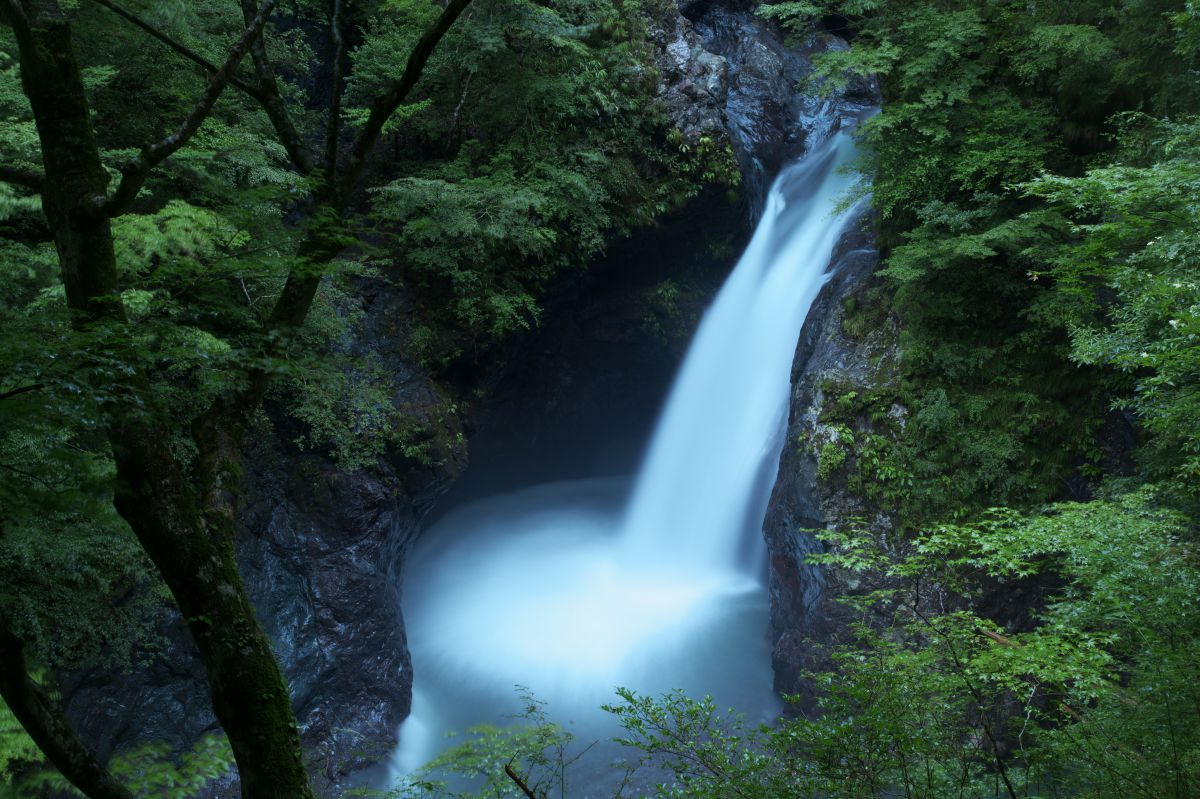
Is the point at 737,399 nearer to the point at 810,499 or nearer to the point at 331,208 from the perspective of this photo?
the point at 810,499

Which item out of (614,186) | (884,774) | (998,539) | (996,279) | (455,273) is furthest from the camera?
(614,186)

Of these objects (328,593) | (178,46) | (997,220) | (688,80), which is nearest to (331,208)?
(178,46)

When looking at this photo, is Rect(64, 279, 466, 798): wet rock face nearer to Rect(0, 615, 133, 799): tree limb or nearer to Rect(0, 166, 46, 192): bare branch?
Rect(0, 615, 133, 799): tree limb

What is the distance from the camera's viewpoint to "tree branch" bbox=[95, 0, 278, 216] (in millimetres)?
2764

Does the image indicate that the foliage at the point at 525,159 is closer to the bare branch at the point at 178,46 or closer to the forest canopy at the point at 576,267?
the forest canopy at the point at 576,267

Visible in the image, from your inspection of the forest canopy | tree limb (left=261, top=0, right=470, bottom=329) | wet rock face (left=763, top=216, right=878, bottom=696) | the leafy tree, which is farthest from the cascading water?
tree limb (left=261, top=0, right=470, bottom=329)

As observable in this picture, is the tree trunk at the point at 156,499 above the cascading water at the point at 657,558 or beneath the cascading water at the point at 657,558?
above

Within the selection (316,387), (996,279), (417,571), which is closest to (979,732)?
(996,279)

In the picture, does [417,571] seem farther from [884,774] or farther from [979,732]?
[884,774]

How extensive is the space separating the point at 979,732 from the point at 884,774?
13.5ft

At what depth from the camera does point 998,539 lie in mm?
4914

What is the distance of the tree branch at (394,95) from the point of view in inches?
122

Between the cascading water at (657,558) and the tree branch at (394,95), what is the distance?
7.92 metres

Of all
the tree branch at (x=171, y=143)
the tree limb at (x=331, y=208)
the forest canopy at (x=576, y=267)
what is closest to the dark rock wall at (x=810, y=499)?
the forest canopy at (x=576, y=267)
